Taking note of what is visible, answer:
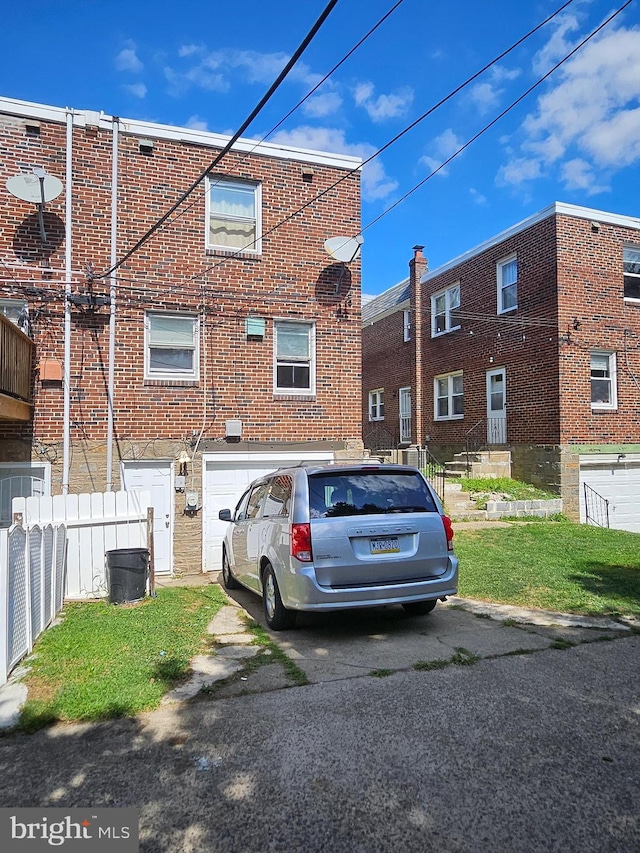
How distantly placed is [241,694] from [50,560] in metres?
3.55

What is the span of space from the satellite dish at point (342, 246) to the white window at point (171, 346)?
2.95 metres

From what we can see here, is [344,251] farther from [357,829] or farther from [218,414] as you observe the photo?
[357,829]

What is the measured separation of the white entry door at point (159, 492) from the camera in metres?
10.8

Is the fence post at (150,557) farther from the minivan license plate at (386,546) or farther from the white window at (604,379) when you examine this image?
the white window at (604,379)

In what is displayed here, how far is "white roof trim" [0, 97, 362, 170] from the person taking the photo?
33.4 ft

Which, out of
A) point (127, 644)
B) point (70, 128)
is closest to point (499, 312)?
point (70, 128)

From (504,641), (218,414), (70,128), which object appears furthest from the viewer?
(218,414)

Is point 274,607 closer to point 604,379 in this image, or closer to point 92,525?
point 92,525

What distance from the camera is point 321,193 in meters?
11.9

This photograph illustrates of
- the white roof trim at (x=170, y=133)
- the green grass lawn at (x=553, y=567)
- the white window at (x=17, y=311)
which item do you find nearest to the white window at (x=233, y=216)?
the white roof trim at (x=170, y=133)

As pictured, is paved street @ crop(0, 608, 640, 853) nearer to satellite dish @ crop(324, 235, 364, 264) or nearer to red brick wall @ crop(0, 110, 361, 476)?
red brick wall @ crop(0, 110, 361, 476)

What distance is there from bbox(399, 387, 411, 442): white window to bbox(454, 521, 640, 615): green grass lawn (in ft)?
31.6

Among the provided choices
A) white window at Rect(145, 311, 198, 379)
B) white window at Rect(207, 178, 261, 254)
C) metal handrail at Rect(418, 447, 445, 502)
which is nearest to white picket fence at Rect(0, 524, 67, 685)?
white window at Rect(145, 311, 198, 379)
